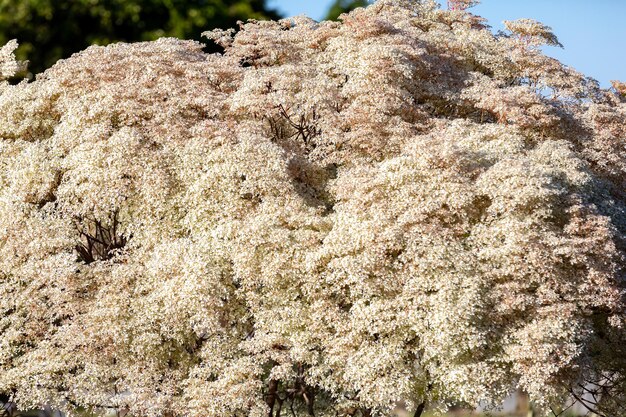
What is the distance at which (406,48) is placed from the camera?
33.3m

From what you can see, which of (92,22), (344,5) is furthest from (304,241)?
(344,5)

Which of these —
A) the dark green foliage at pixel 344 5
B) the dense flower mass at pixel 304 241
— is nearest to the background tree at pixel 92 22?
the dark green foliage at pixel 344 5

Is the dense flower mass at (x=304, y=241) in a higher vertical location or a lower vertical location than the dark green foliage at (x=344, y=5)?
lower

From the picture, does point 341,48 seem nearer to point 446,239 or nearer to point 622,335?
point 446,239

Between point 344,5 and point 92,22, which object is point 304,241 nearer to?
point 92,22

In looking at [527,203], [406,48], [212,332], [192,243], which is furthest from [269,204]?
[406,48]

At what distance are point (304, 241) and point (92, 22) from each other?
4285 cm

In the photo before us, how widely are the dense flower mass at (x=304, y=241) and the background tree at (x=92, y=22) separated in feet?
89.8

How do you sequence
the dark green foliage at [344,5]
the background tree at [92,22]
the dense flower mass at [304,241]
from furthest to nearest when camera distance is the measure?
the dark green foliage at [344,5], the background tree at [92,22], the dense flower mass at [304,241]

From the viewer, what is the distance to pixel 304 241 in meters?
25.6

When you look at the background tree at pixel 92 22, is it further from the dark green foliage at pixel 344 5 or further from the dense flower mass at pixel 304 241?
the dense flower mass at pixel 304 241

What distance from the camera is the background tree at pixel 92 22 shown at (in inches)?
2338

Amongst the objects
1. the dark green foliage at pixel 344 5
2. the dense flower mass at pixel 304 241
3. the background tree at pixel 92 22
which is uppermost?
the dark green foliage at pixel 344 5

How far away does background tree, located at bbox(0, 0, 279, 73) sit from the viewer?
2338 inches
